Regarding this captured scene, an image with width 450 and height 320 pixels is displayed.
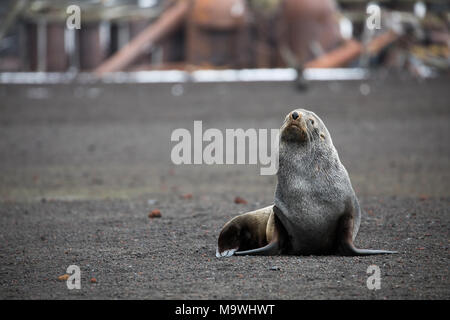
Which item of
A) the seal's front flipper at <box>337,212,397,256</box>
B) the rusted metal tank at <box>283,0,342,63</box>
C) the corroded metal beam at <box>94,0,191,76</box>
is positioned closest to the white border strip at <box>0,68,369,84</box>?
the corroded metal beam at <box>94,0,191,76</box>

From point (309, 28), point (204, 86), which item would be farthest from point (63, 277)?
point (309, 28)

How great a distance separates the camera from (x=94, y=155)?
15.5m

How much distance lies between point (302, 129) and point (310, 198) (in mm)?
548

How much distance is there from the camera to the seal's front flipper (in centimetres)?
673

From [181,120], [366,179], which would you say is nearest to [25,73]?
[181,120]

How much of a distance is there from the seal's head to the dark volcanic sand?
3.15 feet

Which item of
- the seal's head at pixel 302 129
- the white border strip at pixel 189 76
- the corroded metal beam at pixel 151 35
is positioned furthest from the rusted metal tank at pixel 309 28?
the seal's head at pixel 302 129

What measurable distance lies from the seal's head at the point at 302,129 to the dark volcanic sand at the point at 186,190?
37.8 inches

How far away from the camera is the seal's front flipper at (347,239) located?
6.73 metres

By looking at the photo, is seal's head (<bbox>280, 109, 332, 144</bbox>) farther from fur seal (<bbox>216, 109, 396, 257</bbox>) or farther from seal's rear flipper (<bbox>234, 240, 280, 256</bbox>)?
seal's rear flipper (<bbox>234, 240, 280, 256</bbox>)

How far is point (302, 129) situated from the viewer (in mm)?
6699

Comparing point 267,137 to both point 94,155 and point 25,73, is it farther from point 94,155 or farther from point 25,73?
point 25,73

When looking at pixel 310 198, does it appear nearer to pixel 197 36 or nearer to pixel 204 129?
pixel 204 129

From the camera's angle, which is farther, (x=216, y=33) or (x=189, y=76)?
(x=216, y=33)
